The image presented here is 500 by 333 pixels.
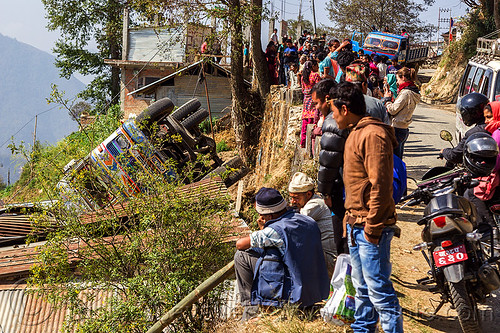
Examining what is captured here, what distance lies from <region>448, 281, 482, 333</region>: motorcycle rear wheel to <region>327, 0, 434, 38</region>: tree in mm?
41875

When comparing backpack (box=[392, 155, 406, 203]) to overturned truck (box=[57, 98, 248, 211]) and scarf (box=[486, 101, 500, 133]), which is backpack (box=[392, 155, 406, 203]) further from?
overturned truck (box=[57, 98, 248, 211])

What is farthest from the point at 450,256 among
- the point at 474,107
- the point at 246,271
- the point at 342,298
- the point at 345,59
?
the point at 345,59

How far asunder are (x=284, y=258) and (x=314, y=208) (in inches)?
27.8

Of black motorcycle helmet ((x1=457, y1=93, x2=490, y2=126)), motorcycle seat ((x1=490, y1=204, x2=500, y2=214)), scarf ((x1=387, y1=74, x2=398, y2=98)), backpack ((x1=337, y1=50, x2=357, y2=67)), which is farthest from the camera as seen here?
scarf ((x1=387, y1=74, x2=398, y2=98))

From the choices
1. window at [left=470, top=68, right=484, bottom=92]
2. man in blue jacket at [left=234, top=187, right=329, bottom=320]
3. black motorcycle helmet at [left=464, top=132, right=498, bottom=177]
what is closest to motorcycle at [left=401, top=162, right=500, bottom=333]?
black motorcycle helmet at [left=464, top=132, right=498, bottom=177]

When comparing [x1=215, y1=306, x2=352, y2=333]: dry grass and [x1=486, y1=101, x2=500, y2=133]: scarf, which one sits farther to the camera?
[x1=486, y1=101, x2=500, y2=133]: scarf

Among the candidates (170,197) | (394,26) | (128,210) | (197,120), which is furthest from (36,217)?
(394,26)

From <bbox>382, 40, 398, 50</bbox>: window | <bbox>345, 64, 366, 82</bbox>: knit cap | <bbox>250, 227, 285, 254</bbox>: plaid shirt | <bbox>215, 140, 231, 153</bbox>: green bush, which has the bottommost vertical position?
<bbox>215, 140, 231, 153</bbox>: green bush

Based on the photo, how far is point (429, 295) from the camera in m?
5.18

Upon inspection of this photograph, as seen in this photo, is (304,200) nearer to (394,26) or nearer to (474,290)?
(474,290)

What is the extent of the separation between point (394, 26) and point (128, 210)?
141 ft

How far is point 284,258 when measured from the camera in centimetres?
447

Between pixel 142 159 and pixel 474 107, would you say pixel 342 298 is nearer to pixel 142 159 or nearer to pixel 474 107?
pixel 474 107

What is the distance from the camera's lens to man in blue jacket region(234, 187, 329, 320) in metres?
4.43
